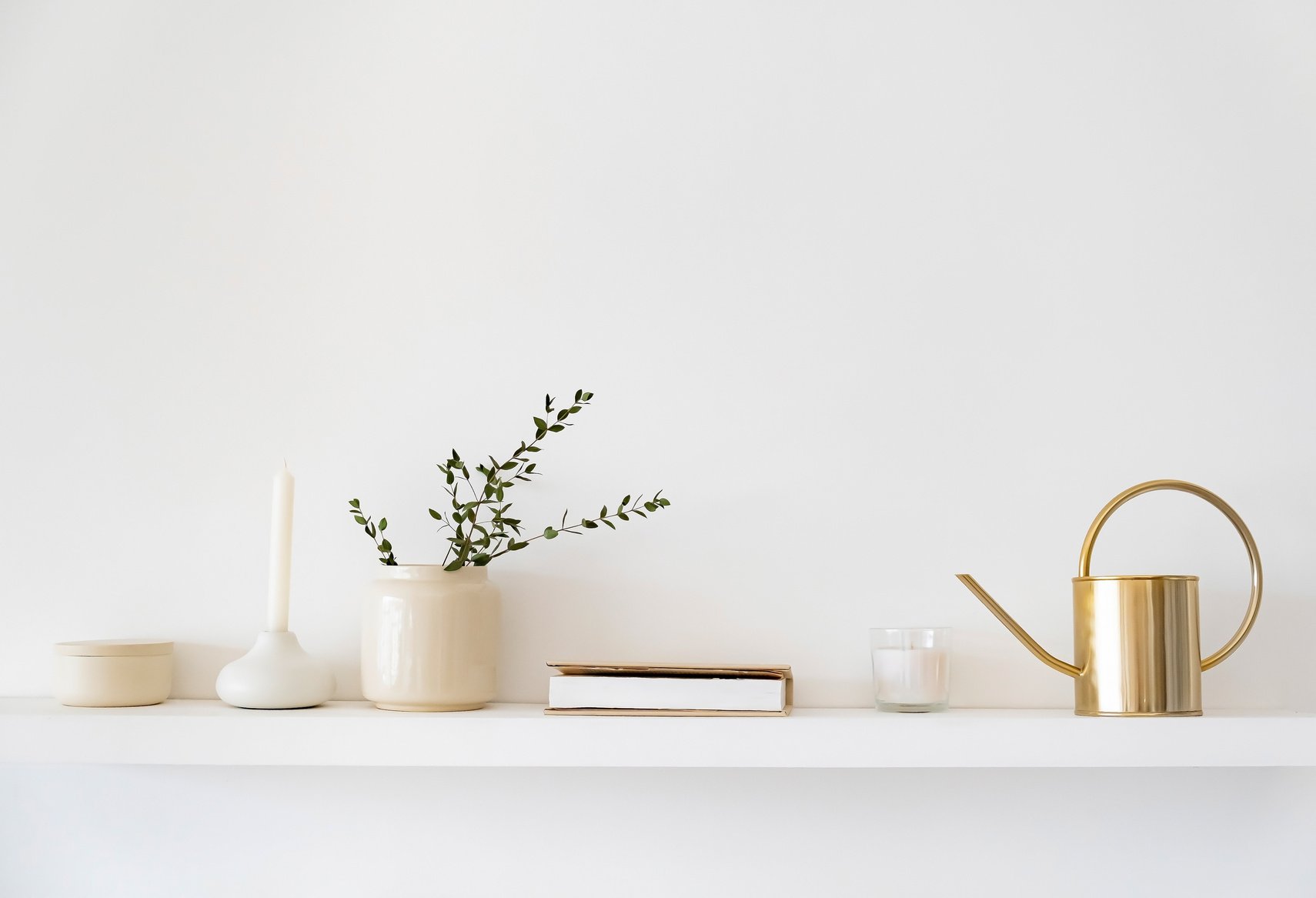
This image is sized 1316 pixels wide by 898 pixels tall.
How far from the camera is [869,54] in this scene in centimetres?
105

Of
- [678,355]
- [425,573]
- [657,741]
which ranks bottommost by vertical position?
[657,741]

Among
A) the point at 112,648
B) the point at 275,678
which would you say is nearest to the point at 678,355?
the point at 275,678

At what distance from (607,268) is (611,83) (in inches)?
7.9

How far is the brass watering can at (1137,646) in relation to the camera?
846mm

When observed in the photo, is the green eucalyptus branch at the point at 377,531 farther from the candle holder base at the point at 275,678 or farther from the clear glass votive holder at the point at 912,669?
the clear glass votive holder at the point at 912,669

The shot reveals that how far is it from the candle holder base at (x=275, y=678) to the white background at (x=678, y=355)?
0.07 m

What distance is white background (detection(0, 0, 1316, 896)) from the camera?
→ 0.97 meters

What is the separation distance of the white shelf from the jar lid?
7 centimetres

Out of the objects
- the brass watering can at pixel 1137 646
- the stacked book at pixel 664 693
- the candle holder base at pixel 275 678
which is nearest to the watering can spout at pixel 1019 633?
the brass watering can at pixel 1137 646

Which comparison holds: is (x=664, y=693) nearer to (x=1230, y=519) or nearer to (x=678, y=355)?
(x=678, y=355)

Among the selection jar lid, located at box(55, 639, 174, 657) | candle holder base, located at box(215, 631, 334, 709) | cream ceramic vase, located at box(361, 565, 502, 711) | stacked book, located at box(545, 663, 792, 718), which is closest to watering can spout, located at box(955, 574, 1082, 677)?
stacked book, located at box(545, 663, 792, 718)

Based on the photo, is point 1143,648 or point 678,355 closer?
Result: point 1143,648

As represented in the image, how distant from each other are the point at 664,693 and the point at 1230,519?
54 cm

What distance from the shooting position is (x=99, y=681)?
2.92 ft
